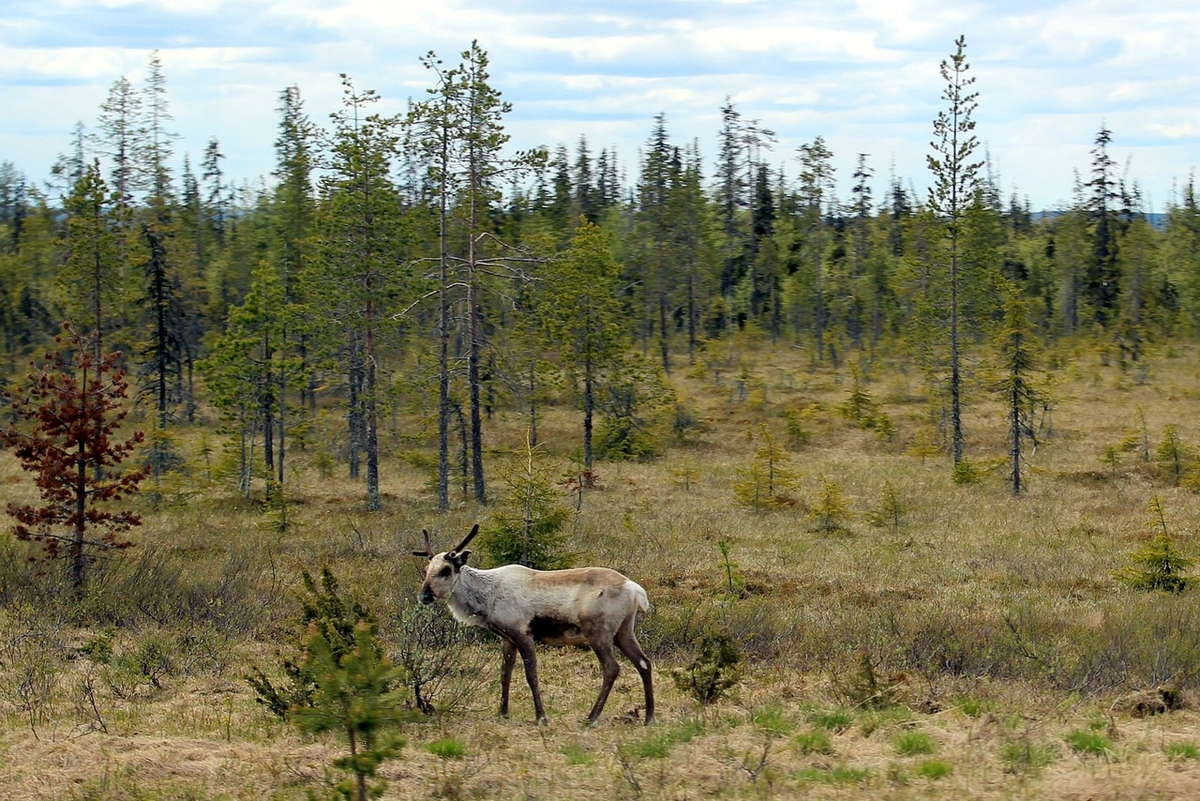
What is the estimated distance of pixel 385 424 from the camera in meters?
51.3

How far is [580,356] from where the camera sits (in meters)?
38.4

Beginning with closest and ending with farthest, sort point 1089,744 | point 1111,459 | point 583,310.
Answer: point 1089,744 < point 1111,459 < point 583,310

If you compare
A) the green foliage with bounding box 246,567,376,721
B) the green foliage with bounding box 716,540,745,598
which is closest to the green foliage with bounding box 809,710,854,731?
the green foliage with bounding box 246,567,376,721

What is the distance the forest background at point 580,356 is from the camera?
16234mm

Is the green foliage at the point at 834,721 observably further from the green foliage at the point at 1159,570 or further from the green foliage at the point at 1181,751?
the green foliage at the point at 1159,570

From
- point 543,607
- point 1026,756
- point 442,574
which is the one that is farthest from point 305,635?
point 1026,756

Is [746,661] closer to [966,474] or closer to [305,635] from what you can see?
[305,635]

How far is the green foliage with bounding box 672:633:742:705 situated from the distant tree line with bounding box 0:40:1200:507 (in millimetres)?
16958

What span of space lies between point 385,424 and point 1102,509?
109ft

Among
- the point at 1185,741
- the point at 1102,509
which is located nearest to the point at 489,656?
the point at 1185,741

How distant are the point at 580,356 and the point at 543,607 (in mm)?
28180

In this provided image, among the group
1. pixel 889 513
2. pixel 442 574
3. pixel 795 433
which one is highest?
pixel 442 574

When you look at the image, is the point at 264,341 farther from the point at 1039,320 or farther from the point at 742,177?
the point at 1039,320

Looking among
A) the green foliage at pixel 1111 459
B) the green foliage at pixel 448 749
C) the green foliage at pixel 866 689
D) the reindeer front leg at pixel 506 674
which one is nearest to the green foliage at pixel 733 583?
the green foliage at pixel 866 689
